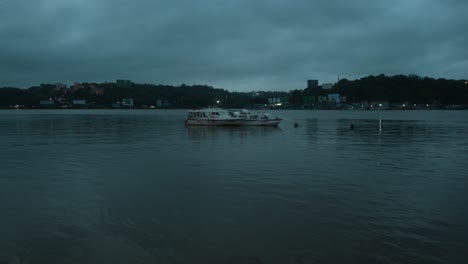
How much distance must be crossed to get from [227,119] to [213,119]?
102 inches

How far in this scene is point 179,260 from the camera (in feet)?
35.0

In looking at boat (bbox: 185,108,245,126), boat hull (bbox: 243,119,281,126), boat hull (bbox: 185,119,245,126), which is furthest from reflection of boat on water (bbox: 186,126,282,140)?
boat (bbox: 185,108,245,126)

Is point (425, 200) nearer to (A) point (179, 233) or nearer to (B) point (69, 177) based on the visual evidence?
(A) point (179, 233)

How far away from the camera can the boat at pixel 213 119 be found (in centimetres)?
7725

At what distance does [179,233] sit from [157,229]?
826mm

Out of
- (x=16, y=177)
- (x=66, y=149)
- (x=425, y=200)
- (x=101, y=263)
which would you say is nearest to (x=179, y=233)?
(x=101, y=263)

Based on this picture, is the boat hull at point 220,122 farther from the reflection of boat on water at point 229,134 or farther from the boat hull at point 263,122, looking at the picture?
the reflection of boat on water at point 229,134

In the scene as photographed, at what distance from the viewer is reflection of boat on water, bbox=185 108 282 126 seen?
7644 cm

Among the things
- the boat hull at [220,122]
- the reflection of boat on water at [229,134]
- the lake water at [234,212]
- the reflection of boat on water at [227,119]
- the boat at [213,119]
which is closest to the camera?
the lake water at [234,212]

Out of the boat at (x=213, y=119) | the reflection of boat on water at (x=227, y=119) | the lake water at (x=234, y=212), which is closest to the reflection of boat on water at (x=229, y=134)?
the reflection of boat on water at (x=227, y=119)

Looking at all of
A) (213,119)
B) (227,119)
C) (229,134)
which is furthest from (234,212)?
(213,119)

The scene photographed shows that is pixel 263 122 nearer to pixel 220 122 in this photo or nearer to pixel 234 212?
pixel 220 122

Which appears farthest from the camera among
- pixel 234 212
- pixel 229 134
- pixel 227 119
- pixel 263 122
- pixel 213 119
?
pixel 213 119

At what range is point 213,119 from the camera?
254 feet
